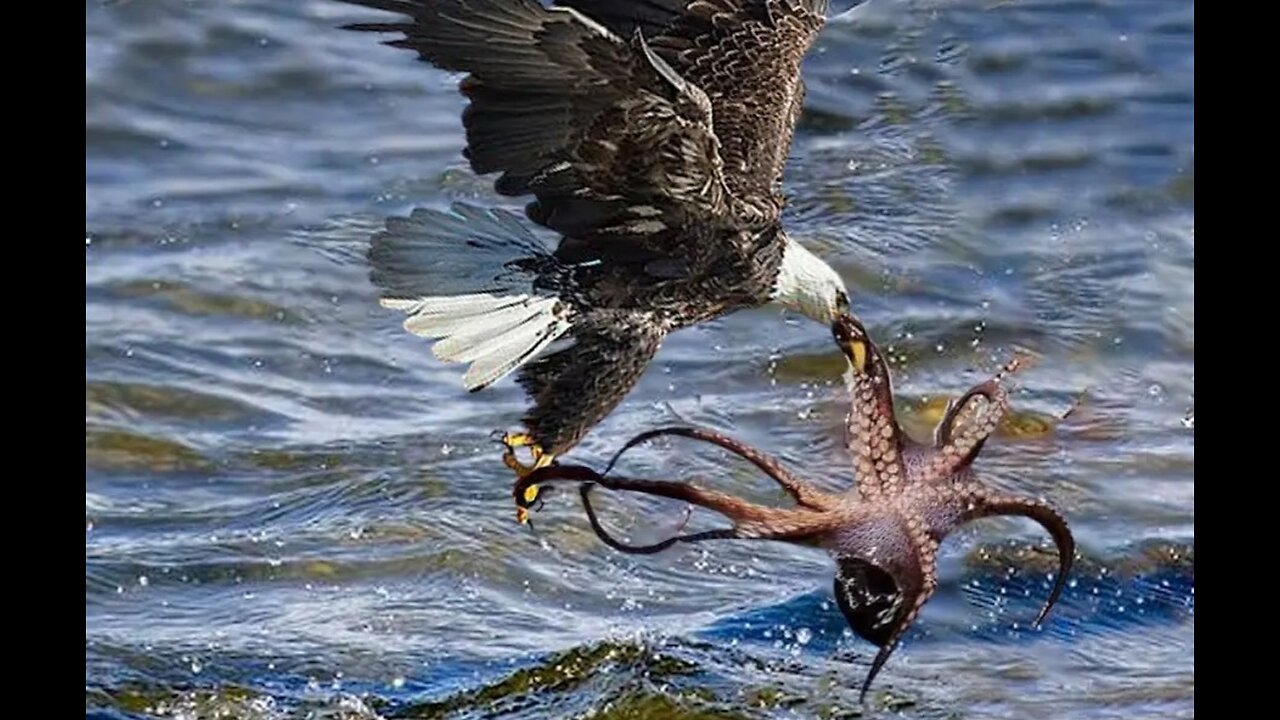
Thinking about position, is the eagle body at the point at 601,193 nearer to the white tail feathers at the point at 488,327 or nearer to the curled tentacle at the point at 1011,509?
the white tail feathers at the point at 488,327

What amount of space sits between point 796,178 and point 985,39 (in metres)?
1.52

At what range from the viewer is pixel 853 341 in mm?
4250

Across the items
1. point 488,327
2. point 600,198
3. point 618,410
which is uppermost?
point 600,198

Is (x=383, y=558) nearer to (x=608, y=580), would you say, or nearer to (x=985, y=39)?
(x=608, y=580)

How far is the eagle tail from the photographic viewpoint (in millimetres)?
4707

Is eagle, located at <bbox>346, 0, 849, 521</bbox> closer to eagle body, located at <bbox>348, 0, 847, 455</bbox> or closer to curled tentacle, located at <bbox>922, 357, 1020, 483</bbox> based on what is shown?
eagle body, located at <bbox>348, 0, 847, 455</bbox>

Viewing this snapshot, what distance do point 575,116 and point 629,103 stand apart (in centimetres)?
11

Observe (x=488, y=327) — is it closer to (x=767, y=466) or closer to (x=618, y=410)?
(x=767, y=466)

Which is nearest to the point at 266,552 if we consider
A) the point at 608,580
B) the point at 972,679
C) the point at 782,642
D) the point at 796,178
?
the point at 608,580

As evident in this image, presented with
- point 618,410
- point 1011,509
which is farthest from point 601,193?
point 618,410

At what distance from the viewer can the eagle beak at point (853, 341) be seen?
4.12 metres

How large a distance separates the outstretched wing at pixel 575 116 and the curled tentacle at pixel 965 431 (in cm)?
72

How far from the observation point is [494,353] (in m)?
4.71

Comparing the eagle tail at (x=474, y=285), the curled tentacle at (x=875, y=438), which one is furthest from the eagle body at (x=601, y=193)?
the curled tentacle at (x=875, y=438)
